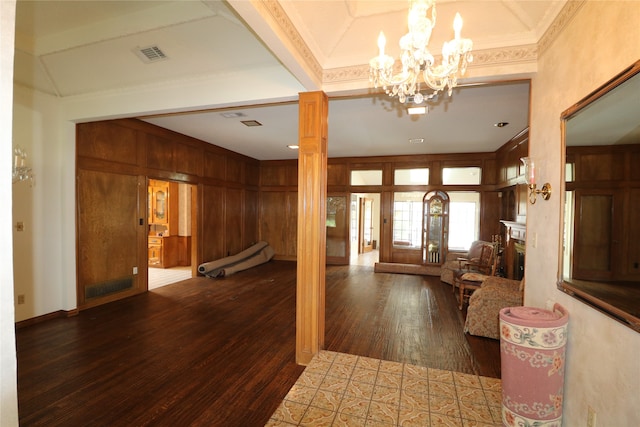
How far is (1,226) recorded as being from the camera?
0.74 m

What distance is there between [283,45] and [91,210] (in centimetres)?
397

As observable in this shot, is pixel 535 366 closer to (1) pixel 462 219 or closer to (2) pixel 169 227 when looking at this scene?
(1) pixel 462 219

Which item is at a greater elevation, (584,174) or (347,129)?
(347,129)

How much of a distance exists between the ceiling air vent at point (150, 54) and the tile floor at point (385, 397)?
3447mm

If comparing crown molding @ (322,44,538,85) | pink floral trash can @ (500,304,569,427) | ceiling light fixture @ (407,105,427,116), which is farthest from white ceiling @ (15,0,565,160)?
pink floral trash can @ (500,304,569,427)

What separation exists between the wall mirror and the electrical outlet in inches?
22.6

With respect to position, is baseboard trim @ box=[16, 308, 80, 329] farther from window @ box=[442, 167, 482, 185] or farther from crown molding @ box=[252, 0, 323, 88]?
window @ box=[442, 167, 482, 185]

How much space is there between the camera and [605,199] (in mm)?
1457

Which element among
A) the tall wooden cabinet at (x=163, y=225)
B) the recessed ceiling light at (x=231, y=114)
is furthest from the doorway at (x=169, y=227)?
the recessed ceiling light at (x=231, y=114)

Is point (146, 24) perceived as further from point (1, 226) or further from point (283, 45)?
point (1, 226)

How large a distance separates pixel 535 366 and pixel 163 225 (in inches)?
300

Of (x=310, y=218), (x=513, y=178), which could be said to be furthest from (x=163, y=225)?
(x=513, y=178)

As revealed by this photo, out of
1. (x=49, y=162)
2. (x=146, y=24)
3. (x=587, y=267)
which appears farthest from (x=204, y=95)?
(x=587, y=267)

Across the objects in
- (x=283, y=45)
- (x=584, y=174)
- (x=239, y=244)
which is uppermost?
(x=283, y=45)
